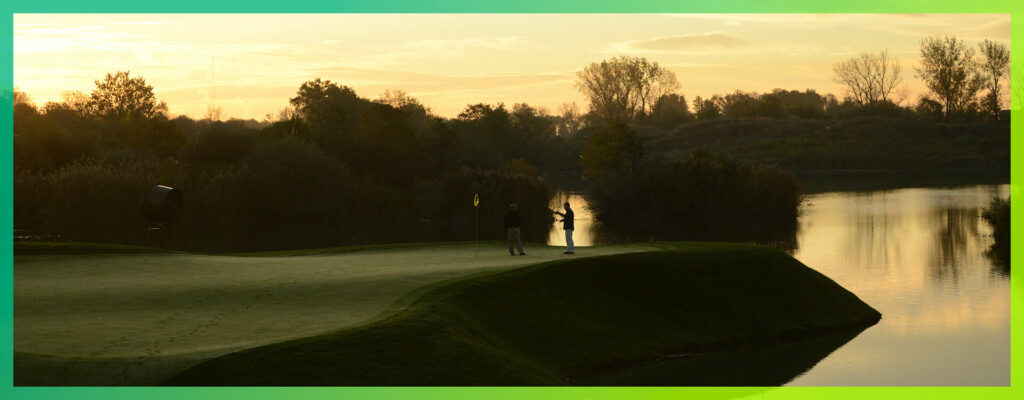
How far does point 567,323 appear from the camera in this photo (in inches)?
1056

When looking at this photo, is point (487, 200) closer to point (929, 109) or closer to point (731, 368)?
point (731, 368)

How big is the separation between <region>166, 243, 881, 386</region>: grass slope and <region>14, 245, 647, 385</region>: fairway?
1006mm

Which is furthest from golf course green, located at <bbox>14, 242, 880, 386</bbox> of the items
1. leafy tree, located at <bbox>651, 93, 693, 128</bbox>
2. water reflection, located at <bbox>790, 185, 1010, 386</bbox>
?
leafy tree, located at <bbox>651, 93, 693, 128</bbox>

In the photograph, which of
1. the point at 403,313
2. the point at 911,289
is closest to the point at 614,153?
the point at 911,289

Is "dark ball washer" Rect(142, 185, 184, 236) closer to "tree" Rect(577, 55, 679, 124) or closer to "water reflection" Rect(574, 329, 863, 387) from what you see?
"water reflection" Rect(574, 329, 863, 387)

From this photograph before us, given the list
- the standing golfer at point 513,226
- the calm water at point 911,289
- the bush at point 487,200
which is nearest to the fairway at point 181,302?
the standing golfer at point 513,226

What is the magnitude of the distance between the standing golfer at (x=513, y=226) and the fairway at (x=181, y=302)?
0.50m

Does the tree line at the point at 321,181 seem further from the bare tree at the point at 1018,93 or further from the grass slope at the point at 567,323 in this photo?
the grass slope at the point at 567,323

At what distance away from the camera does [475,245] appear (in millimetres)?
36656

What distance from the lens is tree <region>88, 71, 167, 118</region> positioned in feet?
384

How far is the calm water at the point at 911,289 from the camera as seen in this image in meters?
25.8

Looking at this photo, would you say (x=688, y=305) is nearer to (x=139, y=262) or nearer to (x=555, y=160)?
(x=139, y=262)

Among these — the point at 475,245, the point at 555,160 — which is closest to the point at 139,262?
the point at 475,245

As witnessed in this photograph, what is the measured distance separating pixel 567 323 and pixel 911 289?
1676cm
